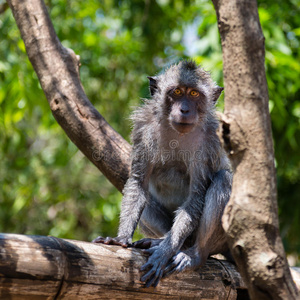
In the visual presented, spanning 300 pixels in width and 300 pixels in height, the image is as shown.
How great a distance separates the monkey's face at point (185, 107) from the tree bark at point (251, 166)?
2.53 meters

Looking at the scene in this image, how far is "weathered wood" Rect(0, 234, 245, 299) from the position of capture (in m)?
3.66

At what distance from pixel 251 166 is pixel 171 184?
3069 mm

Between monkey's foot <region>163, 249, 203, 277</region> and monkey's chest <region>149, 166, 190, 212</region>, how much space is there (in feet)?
3.77

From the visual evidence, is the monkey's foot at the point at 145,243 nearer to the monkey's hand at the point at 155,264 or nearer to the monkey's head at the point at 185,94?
the monkey's hand at the point at 155,264

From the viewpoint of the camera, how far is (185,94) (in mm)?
6082

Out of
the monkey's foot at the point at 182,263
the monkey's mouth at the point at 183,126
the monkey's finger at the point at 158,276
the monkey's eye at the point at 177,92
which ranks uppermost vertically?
the monkey's eye at the point at 177,92

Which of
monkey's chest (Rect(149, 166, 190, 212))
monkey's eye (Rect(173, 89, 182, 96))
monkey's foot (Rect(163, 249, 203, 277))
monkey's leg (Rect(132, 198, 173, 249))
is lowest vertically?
monkey's foot (Rect(163, 249, 203, 277))

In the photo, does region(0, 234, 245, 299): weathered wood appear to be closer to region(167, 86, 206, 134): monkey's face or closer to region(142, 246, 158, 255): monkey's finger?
region(142, 246, 158, 255): monkey's finger

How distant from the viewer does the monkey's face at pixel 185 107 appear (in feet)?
18.7

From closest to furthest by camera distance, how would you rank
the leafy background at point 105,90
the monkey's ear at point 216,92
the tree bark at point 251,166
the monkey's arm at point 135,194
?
the tree bark at point 251,166
the monkey's arm at point 135,194
the monkey's ear at point 216,92
the leafy background at point 105,90

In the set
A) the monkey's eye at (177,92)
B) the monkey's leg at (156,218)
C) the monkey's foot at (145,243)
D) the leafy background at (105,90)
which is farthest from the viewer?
the leafy background at (105,90)

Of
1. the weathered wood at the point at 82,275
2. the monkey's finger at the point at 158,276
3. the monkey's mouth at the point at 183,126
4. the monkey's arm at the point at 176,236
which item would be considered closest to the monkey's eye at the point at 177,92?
the monkey's mouth at the point at 183,126

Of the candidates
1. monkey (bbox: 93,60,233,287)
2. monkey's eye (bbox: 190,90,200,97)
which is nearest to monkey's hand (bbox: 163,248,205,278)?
monkey (bbox: 93,60,233,287)

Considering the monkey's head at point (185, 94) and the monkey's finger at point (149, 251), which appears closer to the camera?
the monkey's finger at point (149, 251)
